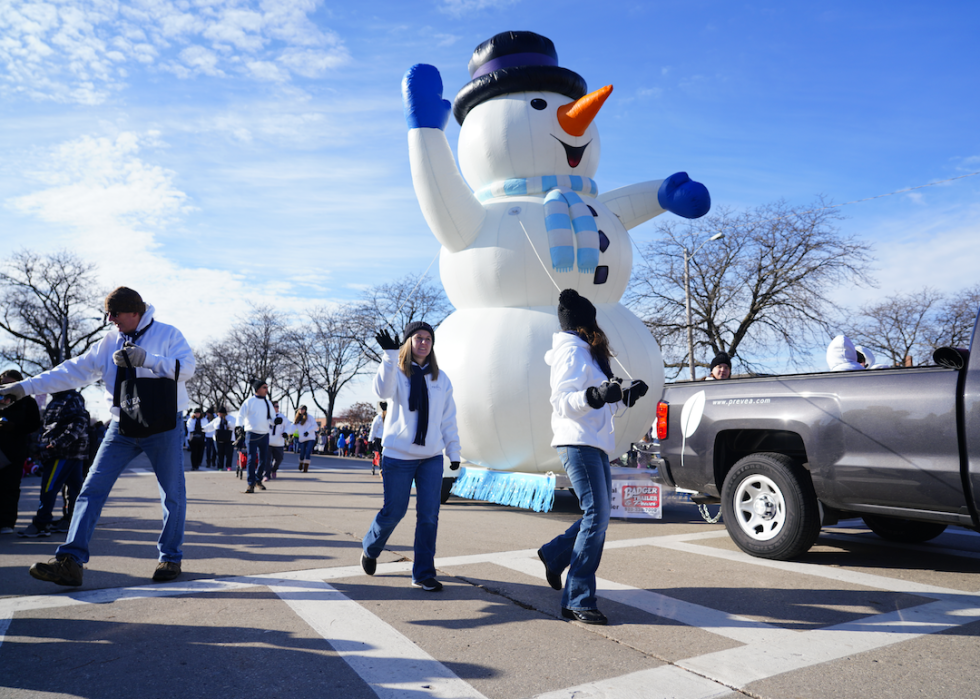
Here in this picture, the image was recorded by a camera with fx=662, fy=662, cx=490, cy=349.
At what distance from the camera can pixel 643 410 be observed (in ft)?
27.3

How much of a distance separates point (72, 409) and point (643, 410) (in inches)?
247

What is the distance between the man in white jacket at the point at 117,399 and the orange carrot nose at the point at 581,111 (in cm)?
570

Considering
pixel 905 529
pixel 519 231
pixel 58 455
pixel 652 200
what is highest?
pixel 652 200

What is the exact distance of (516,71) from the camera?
8539mm

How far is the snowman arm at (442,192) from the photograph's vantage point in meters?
7.89

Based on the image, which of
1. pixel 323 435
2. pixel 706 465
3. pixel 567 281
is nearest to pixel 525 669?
pixel 706 465

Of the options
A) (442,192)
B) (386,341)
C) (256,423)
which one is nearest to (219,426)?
(256,423)

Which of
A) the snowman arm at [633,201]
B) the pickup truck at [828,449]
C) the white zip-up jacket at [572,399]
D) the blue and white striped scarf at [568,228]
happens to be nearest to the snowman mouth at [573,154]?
the blue and white striped scarf at [568,228]

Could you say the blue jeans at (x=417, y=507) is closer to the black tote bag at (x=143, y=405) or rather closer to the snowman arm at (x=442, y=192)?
the black tote bag at (x=143, y=405)

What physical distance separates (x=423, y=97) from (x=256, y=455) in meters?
6.16

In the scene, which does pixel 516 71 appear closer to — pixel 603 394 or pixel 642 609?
pixel 603 394

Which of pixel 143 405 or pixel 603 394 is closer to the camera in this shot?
pixel 603 394

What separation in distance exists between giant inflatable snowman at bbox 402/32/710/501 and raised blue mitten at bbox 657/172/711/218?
0.02 metres

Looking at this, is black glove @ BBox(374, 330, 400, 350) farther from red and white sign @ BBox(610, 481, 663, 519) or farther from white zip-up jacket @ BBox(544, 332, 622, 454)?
red and white sign @ BBox(610, 481, 663, 519)
